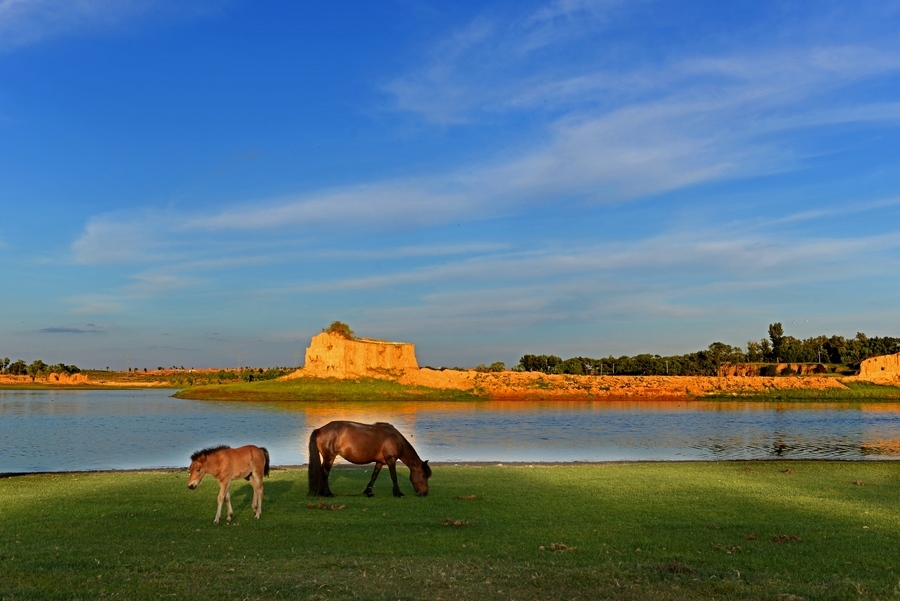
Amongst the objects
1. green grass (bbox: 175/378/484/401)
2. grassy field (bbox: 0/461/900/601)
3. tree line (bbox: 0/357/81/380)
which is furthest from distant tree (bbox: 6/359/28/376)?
grassy field (bbox: 0/461/900/601)

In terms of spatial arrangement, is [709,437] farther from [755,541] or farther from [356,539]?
[356,539]

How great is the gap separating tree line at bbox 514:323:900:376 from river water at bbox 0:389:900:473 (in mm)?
92779

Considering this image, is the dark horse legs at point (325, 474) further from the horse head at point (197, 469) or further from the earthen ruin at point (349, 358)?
the earthen ruin at point (349, 358)

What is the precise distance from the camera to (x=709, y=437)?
131 feet

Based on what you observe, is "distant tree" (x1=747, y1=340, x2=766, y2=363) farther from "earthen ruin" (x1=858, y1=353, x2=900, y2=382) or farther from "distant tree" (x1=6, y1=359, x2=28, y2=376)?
"distant tree" (x1=6, y1=359, x2=28, y2=376)

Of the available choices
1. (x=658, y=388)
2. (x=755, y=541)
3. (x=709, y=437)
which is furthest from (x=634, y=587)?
(x=658, y=388)

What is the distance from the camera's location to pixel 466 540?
36.9ft

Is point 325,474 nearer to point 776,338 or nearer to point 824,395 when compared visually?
point 824,395

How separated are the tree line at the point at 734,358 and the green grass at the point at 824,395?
44.2 metres

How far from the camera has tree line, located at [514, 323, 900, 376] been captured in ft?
492

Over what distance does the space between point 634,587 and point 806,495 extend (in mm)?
10563

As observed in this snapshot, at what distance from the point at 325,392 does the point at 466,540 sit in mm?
86999

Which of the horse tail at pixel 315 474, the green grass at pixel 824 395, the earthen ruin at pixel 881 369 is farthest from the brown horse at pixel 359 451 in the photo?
the earthen ruin at pixel 881 369

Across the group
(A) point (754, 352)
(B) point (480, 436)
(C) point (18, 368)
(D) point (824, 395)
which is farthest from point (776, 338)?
(C) point (18, 368)
